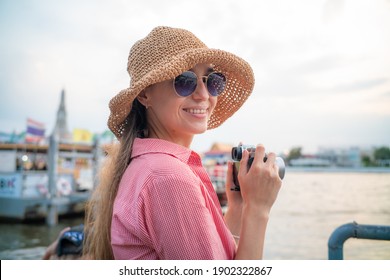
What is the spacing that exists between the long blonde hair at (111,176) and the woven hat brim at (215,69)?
1.8 inches

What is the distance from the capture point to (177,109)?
3.81ft

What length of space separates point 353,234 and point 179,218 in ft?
3.03

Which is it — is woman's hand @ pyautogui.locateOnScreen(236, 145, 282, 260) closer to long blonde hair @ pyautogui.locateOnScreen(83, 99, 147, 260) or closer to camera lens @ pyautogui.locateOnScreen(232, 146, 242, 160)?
camera lens @ pyautogui.locateOnScreen(232, 146, 242, 160)

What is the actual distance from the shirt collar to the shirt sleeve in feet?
0.44

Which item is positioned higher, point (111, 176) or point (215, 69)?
point (215, 69)

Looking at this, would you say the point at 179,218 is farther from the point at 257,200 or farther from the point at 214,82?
the point at 214,82

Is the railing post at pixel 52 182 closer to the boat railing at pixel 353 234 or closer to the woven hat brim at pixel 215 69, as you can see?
the woven hat brim at pixel 215 69

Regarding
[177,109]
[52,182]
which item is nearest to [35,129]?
[52,182]

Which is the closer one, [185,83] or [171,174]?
[171,174]

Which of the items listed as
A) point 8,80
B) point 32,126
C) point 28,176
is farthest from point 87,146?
point 8,80

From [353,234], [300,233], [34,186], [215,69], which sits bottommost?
[300,233]

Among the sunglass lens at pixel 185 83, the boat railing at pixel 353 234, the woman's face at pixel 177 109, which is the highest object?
the sunglass lens at pixel 185 83

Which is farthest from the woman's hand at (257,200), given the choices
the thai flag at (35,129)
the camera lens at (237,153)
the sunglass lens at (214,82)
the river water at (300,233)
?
the thai flag at (35,129)

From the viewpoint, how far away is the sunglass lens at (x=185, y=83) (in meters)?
1.13
